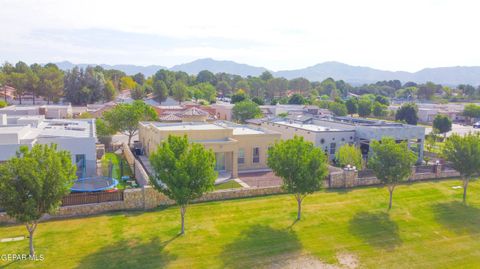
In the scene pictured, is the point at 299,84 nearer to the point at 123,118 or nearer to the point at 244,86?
the point at 244,86

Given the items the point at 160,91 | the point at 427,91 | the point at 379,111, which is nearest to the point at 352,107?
the point at 379,111

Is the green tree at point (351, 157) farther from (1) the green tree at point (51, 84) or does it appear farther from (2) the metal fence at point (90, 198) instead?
(1) the green tree at point (51, 84)

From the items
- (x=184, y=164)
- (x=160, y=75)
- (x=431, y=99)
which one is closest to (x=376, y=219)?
(x=184, y=164)

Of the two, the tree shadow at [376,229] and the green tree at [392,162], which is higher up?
the green tree at [392,162]

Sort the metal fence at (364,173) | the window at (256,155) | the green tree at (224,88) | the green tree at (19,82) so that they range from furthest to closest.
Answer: the green tree at (224,88), the green tree at (19,82), the window at (256,155), the metal fence at (364,173)

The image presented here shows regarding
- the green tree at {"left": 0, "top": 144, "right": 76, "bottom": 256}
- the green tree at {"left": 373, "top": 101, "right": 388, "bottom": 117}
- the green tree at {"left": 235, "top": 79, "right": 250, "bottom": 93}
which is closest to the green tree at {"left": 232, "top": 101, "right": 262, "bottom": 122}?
the green tree at {"left": 373, "top": 101, "right": 388, "bottom": 117}

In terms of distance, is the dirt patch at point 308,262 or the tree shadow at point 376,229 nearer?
the dirt patch at point 308,262

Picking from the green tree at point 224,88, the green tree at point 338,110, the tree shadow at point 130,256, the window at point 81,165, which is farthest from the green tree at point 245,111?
the green tree at point 224,88
